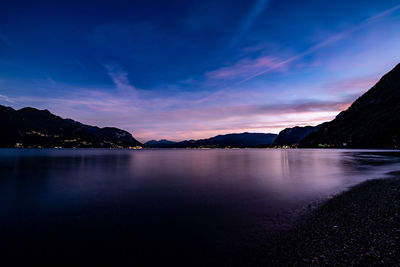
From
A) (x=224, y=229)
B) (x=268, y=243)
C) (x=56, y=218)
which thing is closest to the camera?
(x=268, y=243)

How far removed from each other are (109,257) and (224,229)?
7.52 meters

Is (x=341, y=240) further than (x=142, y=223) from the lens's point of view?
No

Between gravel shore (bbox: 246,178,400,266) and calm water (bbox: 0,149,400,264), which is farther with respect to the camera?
calm water (bbox: 0,149,400,264)

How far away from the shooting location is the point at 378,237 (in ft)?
39.1

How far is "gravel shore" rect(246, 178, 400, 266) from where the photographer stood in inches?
384

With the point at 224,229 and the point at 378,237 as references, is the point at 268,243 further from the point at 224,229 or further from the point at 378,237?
the point at 378,237

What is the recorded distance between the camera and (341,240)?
11.8 meters

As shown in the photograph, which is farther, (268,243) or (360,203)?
(360,203)

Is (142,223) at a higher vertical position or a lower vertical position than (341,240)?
lower

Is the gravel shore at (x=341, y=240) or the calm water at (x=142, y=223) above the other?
the gravel shore at (x=341, y=240)

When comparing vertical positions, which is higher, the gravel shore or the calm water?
the gravel shore

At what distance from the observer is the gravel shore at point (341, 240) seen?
9.74 metres

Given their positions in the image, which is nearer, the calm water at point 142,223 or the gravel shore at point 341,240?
the gravel shore at point 341,240

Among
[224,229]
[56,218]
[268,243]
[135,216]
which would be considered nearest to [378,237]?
[268,243]
